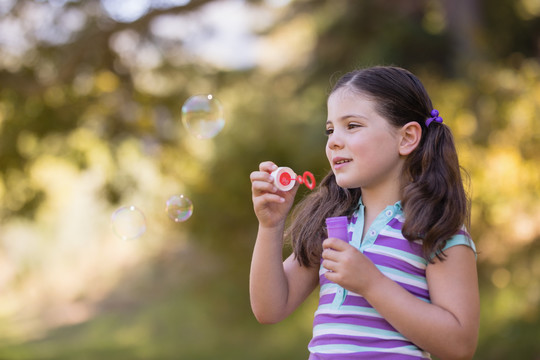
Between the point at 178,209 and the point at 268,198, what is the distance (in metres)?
1.13

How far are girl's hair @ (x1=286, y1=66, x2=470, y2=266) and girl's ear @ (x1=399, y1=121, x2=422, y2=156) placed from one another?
0.02m

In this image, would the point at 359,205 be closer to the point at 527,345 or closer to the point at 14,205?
the point at 527,345

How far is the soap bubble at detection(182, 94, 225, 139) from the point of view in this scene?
3.00 m

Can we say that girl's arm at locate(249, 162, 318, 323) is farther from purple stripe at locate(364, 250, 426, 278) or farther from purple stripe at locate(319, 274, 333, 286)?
purple stripe at locate(364, 250, 426, 278)

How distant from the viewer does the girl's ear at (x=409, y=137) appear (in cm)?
160

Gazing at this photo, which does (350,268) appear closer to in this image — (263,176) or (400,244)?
(400,244)

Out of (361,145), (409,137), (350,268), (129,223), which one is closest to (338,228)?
(350,268)

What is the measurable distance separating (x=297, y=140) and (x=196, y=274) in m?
2.93

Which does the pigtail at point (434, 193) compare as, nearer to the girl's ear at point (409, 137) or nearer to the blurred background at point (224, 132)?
the girl's ear at point (409, 137)

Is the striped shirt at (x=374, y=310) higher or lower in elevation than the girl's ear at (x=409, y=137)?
lower

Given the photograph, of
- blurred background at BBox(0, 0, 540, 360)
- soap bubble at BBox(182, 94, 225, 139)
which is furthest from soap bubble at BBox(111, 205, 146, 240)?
blurred background at BBox(0, 0, 540, 360)

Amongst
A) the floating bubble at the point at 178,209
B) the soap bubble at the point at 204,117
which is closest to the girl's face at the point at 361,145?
the floating bubble at the point at 178,209

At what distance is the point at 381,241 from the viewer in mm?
1523

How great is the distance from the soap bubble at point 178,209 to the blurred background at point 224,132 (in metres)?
2.89
